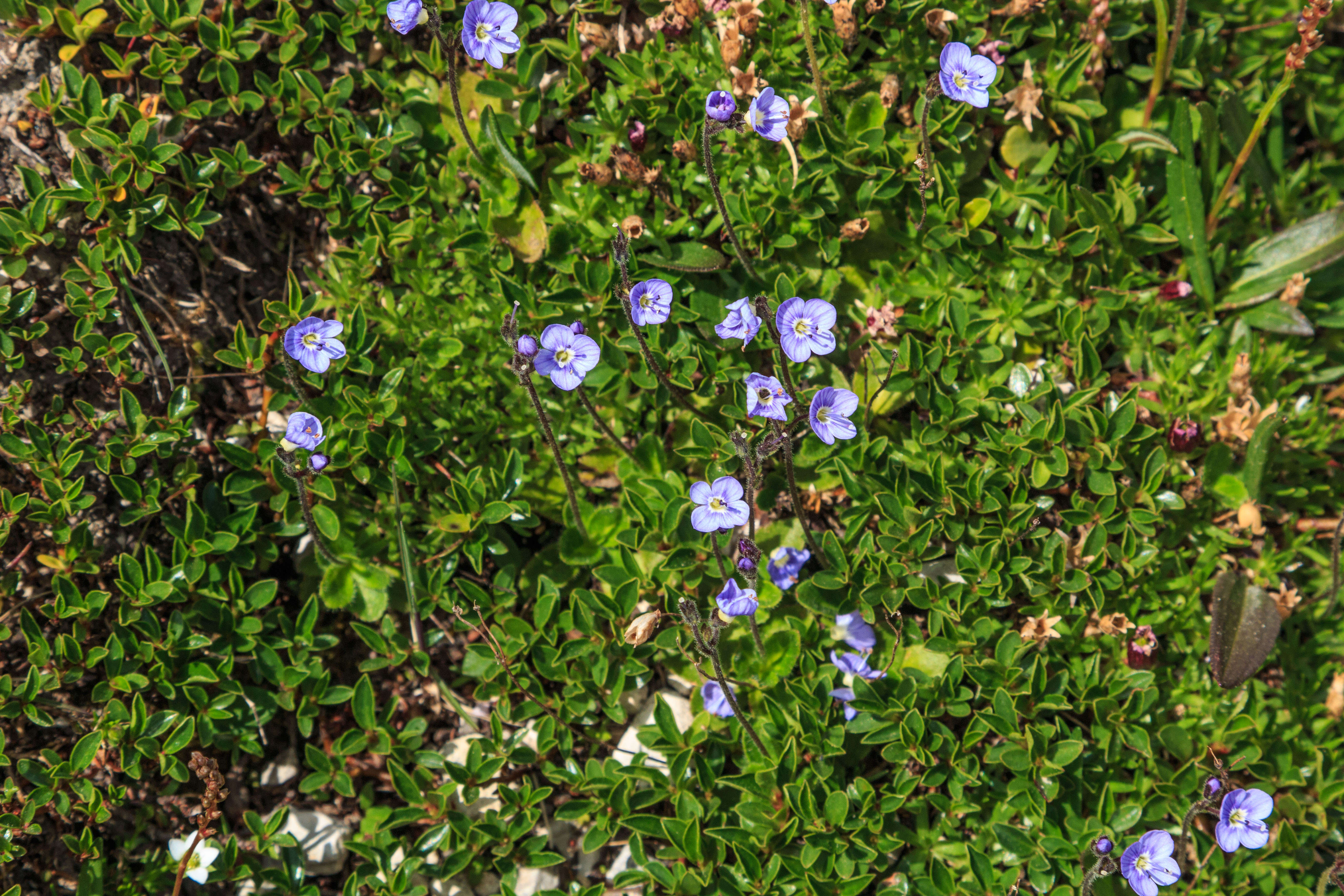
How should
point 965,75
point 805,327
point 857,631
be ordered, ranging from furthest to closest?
point 857,631 → point 965,75 → point 805,327

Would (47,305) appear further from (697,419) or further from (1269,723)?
(1269,723)

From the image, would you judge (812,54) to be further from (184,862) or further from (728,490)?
(184,862)

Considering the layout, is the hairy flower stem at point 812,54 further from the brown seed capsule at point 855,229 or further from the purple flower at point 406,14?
the purple flower at point 406,14

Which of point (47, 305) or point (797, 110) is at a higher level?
point (797, 110)

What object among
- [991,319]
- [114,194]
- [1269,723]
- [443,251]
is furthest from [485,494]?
[1269,723]

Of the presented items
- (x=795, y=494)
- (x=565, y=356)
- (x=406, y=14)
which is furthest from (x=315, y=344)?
(x=795, y=494)

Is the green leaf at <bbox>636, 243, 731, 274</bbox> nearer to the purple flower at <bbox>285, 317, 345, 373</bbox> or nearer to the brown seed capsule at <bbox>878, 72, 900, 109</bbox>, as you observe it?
the brown seed capsule at <bbox>878, 72, 900, 109</bbox>
